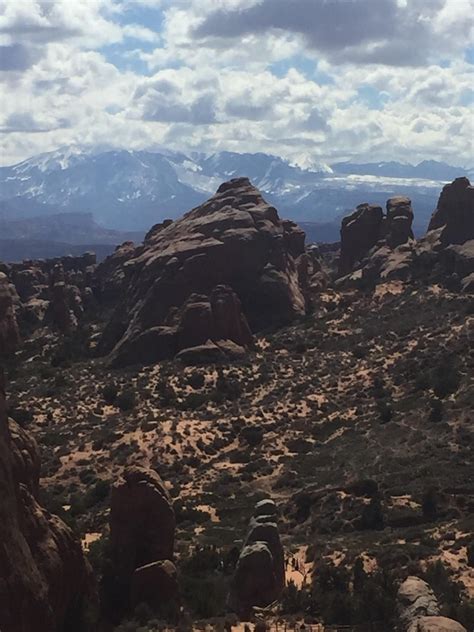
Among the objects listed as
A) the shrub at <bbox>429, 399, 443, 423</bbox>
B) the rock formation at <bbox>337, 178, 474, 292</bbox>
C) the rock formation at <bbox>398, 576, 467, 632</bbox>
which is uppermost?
the rock formation at <bbox>337, 178, 474, 292</bbox>

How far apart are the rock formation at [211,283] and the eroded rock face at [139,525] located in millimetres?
48567

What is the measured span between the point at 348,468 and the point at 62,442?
22.9 meters

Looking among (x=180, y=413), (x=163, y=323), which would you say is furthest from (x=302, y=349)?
(x=180, y=413)

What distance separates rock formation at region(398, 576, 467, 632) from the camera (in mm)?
19062

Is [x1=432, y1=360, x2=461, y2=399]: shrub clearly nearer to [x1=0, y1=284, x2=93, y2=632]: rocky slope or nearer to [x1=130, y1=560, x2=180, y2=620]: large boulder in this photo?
[x1=130, y1=560, x2=180, y2=620]: large boulder

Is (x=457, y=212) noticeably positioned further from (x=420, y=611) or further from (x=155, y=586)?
(x=420, y=611)

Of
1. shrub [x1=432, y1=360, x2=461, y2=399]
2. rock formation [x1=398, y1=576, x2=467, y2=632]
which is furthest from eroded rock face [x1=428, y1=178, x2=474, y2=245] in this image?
rock formation [x1=398, y1=576, x2=467, y2=632]

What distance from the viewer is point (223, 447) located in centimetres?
5691

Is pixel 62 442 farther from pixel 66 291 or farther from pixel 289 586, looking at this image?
pixel 66 291

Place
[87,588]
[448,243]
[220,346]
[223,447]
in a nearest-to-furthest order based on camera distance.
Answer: [87,588], [223,447], [220,346], [448,243]

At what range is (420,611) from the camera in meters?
21.9

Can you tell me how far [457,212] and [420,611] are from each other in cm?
8872

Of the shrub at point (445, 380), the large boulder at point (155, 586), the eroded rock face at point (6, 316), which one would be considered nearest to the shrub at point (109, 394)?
the eroded rock face at point (6, 316)

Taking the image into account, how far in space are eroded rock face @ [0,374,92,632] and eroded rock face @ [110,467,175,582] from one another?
318 cm
